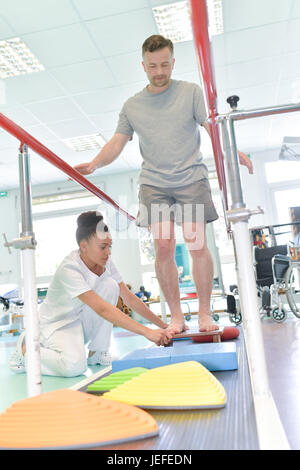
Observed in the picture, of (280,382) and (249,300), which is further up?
(249,300)

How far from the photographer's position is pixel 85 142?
662 cm

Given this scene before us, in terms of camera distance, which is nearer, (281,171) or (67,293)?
(67,293)

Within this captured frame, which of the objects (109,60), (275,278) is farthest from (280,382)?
(109,60)

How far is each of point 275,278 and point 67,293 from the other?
2.69 metres

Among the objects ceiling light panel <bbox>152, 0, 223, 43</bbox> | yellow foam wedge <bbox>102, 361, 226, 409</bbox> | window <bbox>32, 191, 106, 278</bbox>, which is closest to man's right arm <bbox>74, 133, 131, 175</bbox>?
yellow foam wedge <bbox>102, 361, 226, 409</bbox>

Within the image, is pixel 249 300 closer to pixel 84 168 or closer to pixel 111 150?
pixel 84 168

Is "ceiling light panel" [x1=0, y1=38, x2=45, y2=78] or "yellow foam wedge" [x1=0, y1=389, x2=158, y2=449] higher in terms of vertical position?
"ceiling light panel" [x1=0, y1=38, x2=45, y2=78]

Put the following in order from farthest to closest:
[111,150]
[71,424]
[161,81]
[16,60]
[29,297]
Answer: [16,60]
[111,150]
[161,81]
[29,297]
[71,424]

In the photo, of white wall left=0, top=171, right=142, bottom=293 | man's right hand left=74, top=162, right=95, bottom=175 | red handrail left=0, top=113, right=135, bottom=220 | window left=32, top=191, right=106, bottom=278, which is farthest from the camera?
window left=32, top=191, right=106, bottom=278

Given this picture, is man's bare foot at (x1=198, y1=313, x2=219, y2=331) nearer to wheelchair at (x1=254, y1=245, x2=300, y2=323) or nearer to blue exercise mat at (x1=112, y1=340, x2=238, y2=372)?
blue exercise mat at (x1=112, y1=340, x2=238, y2=372)

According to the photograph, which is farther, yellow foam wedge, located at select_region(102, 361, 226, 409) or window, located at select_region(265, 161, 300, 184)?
window, located at select_region(265, 161, 300, 184)

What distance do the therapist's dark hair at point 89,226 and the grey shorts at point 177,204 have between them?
18 cm

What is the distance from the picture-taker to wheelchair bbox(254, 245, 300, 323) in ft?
12.0

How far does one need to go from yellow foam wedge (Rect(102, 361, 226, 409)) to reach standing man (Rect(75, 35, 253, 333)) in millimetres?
761
